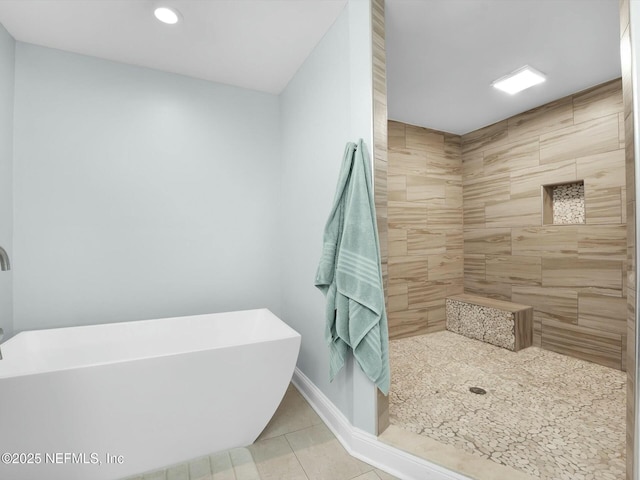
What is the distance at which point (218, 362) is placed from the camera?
1628 mm

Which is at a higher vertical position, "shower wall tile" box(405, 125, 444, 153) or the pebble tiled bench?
"shower wall tile" box(405, 125, 444, 153)

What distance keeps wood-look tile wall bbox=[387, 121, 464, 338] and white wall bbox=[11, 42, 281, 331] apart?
1.34 metres

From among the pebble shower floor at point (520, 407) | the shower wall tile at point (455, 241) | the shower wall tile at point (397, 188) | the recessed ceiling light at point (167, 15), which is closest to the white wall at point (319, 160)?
the pebble shower floor at point (520, 407)

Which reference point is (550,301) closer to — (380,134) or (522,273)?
(522,273)

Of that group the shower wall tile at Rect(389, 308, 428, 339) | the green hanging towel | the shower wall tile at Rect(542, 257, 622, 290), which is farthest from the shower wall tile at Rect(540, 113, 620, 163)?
the green hanging towel

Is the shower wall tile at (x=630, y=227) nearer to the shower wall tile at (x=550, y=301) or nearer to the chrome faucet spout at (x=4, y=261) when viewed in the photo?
the shower wall tile at (x=550, y=301)

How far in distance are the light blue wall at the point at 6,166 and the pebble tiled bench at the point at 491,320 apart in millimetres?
4002

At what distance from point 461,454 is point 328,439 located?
29.4 inches

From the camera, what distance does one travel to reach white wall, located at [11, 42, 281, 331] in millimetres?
2230

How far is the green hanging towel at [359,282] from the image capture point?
5.23 feet

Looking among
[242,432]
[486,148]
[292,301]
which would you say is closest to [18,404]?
[242,432]

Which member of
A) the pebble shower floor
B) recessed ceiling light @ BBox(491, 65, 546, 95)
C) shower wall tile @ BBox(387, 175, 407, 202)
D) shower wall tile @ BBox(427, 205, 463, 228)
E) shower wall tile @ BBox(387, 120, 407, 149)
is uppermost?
recessed ceiling light @ BBox(491, 65, 546, 95)

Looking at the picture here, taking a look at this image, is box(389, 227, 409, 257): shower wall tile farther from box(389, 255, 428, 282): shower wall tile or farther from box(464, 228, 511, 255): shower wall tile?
box(464, 228, 511, 255): shower wall tile

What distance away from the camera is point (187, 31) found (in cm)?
211
